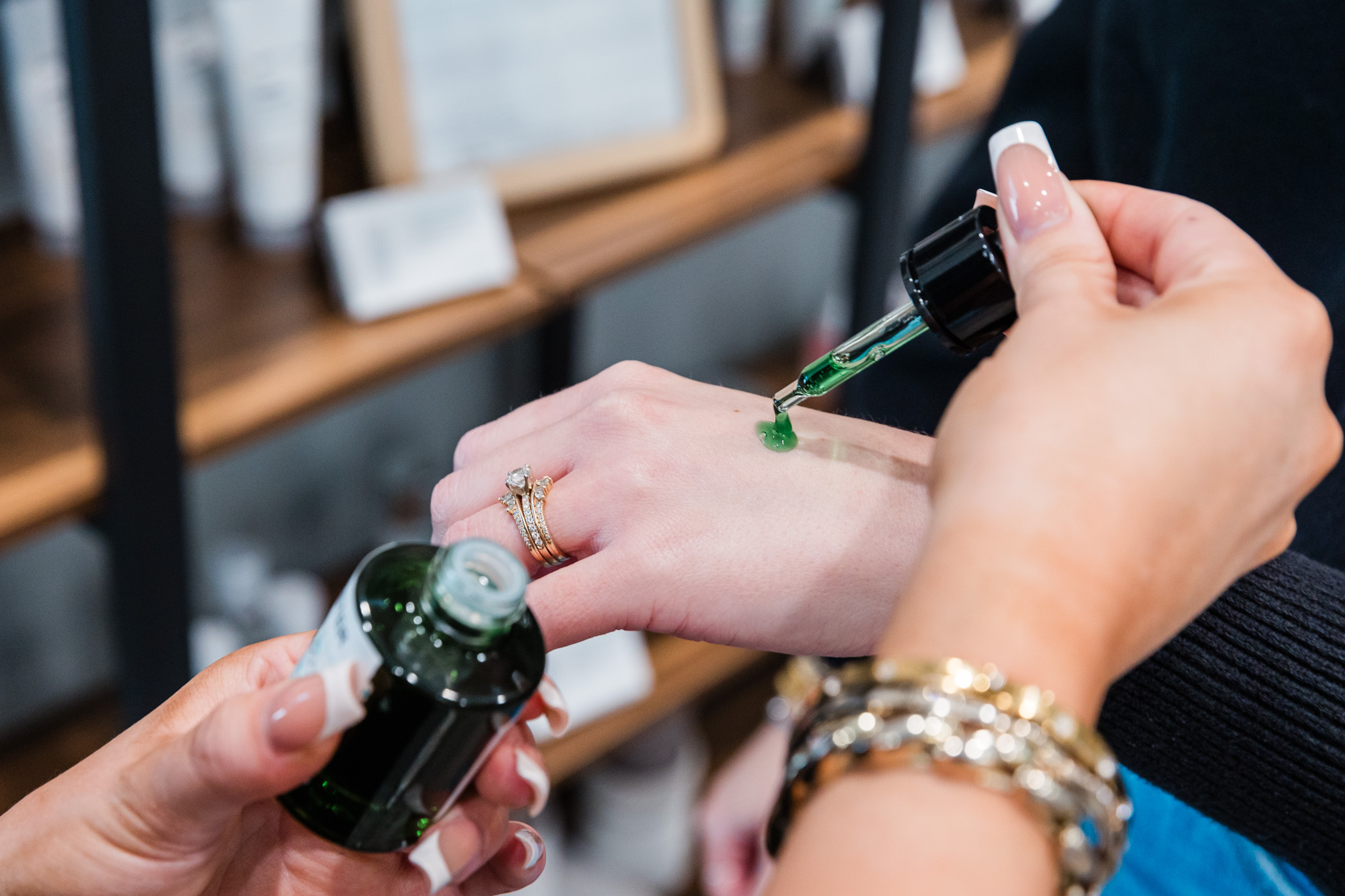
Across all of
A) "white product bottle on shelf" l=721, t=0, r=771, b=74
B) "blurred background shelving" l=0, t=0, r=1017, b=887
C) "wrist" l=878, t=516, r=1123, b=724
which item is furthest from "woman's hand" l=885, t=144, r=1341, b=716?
"white product bottle on shelf" l=721, t=0, r=771, b=74

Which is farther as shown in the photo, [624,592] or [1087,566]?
[624,592]

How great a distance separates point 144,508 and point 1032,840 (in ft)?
2.53

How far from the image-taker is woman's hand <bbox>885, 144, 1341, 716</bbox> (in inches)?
15.4

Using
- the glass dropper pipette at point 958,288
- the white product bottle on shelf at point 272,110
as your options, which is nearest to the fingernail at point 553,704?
the glass dropper pipette at point 958,288

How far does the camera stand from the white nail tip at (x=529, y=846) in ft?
1.89

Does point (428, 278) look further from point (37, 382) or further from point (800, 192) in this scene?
point (800, 192)

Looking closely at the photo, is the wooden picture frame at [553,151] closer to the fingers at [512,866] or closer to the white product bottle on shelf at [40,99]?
the white product bottle on shelf at [40,99]

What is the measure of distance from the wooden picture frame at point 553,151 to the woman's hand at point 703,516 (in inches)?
20.6

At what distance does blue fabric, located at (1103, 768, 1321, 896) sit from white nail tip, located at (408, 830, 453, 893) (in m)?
0.42

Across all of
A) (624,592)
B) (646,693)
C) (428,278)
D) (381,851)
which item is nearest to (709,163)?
(428,278)

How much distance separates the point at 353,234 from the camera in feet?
3.54

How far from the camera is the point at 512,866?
22.5 inches

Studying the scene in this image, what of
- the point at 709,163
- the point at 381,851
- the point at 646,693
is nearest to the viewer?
the point at 381,851

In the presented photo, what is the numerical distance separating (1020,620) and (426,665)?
0.68 ft
